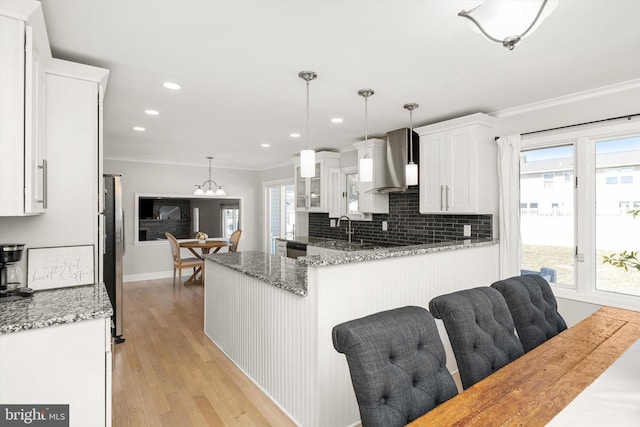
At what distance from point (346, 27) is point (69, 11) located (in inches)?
55.9

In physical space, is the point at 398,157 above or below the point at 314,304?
above

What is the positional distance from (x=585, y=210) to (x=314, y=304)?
2.56 m

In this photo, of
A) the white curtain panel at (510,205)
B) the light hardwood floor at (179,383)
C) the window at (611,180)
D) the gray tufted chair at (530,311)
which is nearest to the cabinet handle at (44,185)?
the light hardwood floor at (179,383)

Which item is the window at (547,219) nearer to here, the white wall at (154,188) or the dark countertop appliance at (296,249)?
the dark countertop appliance at (296,249)

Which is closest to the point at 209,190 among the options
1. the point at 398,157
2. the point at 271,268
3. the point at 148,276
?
the point at 148,276

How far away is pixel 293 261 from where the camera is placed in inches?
119

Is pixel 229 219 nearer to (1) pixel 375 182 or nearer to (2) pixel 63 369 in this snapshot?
(1) pixel 375 182

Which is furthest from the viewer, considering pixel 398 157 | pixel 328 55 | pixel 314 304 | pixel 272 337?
pixel 398 157

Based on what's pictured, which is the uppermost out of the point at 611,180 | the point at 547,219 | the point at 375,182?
the point at 375,182

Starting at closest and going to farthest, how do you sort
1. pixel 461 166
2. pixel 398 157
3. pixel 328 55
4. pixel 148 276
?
pixel 328 55 → pixel 461 166 → pixel 398 157 → pixel 148 276

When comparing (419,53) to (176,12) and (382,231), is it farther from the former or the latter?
(382,231)

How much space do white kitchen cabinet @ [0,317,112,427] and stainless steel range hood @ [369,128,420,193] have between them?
10.5 ft

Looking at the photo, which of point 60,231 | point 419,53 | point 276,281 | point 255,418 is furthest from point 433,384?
point 60,231

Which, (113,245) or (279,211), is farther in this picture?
(279,211)
